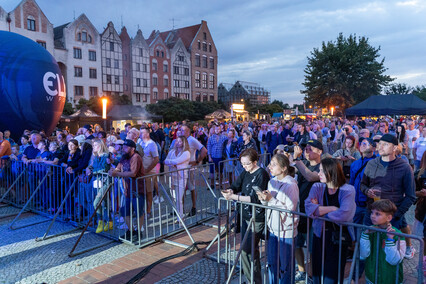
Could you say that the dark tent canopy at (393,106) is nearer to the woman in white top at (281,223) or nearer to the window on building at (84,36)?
the woman in white top at (281,223)

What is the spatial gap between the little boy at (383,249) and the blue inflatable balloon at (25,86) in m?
11.5

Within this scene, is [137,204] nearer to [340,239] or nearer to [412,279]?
[340,239]

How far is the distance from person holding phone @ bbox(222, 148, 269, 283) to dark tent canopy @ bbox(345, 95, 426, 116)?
1821cm

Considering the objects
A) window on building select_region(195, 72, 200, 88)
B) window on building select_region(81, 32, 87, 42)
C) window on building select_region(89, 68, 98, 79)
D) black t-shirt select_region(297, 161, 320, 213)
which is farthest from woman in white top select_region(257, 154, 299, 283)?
window on building select_region(195, 72, 200, 88)

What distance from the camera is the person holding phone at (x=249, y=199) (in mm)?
3873

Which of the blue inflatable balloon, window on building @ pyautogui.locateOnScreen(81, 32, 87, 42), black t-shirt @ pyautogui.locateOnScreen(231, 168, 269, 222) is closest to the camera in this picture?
black t-shirt @ pyautogui.locateOnScreen(231, 168, 269, 222)

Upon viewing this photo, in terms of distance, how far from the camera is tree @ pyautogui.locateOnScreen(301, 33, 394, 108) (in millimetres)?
38500

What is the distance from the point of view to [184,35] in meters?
66.1

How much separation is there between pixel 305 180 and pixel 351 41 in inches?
1654

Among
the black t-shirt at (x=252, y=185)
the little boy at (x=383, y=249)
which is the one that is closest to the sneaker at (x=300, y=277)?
the black t-shirt at (x=252, y=185)

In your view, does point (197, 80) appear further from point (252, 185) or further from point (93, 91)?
point (252, 185)

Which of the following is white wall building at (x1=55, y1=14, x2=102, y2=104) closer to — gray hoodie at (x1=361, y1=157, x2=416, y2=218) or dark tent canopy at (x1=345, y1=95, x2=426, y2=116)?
dark tent canopy at (x1=345, y1=95, x2=426, y2=116)

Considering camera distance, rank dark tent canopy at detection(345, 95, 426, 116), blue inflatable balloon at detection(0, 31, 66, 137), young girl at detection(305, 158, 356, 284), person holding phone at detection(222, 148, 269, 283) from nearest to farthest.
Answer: young girl at detection(305, 158, 356, 284) < person holding phone at detection(222, 148, 269, 283) < blue inflatable balloon at detection(0, 31, 66, 137) < dark tent canopy at detection(345, 95, 426, 116)

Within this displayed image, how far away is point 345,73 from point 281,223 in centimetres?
3988
